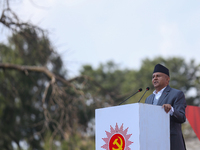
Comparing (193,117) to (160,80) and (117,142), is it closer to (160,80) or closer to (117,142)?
(160,80)

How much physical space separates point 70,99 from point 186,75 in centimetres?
1678

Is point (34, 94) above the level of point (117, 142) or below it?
above

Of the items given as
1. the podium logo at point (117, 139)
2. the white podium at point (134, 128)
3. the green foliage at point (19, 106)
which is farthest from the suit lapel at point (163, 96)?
the green foliage at point (19, 106)

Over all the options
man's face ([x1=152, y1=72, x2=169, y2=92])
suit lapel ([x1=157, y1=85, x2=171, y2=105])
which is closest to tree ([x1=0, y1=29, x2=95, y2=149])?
man's face ([x1=152, y1=72, x2=169, y2=92])

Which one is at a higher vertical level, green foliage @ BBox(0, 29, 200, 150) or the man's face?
green foliage @ BBox(0, 29, 200, 150)

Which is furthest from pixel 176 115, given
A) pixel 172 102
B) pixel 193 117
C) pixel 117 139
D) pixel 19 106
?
pixel 19 106

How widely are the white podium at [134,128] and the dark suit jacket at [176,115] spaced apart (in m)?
0.10

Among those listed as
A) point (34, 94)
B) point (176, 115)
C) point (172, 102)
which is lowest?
point (176, 115)

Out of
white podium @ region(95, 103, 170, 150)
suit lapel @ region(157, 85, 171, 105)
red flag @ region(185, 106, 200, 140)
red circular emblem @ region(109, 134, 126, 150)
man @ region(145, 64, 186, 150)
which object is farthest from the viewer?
red flag @ region(185, 106, 200, 140)

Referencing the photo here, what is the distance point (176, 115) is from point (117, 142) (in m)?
0.52

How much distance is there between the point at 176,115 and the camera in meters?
2.43

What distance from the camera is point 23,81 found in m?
12.5

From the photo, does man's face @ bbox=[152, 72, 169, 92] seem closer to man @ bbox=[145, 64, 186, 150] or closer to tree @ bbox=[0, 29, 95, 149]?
man @ bbox=[145, 64, 186, 150]

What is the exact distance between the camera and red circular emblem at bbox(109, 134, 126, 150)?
233 cm
